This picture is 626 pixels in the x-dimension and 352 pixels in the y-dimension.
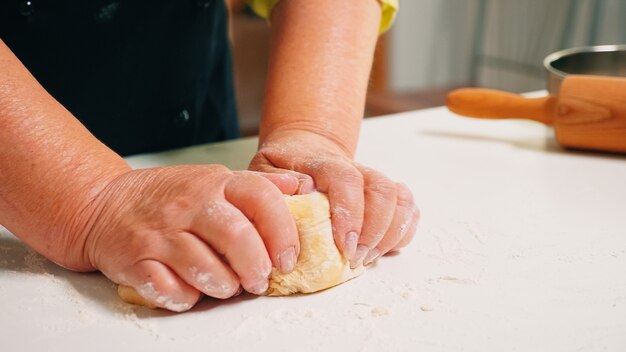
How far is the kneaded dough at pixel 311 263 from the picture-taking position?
67 cm

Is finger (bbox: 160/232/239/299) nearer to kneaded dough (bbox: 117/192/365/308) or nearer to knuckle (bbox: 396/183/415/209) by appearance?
kneaded dough (bbox: 117/192/365/308)

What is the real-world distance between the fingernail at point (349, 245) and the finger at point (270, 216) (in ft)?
0.17

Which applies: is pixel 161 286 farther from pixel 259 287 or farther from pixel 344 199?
pixel 344 199

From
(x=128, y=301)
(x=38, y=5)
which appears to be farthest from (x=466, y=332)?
(x=38, y=5)

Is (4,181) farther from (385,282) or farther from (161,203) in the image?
(385,282)

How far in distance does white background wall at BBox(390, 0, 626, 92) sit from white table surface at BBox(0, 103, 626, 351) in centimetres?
A: 202

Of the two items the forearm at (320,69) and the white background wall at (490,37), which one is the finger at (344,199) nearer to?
the forearm at (320,69)

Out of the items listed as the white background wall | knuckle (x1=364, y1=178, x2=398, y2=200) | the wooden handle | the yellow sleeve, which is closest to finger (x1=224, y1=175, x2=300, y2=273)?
knuckle (x1=364, y1=178, x2=398, y2=200)

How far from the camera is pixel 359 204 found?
2.32ft

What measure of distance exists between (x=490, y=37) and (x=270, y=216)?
9.66 ft

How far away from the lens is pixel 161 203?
671 millimetres

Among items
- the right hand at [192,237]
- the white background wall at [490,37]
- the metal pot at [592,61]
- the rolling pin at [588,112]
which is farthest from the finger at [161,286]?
the white background wall at [490,37]

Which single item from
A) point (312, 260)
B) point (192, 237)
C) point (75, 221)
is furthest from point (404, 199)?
point (75, 221)

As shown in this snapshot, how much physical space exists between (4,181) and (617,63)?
0.99m
